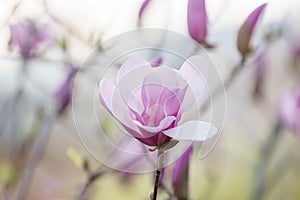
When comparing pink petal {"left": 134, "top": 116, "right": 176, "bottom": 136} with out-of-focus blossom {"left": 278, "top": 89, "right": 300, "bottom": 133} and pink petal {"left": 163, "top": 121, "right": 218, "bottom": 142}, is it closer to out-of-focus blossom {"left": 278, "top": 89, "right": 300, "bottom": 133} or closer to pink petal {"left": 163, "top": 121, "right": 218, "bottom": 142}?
pink petal {"left": 163, "top": 121, "right": 218, "bottom": 142}

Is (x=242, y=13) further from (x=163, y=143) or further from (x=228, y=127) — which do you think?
(x=163, y=143)

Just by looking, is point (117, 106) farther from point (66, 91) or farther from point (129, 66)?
point (66, 91)

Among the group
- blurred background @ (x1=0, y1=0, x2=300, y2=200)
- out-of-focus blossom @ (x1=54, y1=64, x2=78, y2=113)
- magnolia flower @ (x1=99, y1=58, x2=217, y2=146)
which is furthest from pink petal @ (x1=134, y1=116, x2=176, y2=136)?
out-of-focus blossom @ (x1=54, y1=64, x2=78, y2=113)

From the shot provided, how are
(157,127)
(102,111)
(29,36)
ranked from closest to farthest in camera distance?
(157,127) → (102,111) → (29,36)

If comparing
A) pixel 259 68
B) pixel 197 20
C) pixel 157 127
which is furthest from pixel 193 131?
pixel 259 68

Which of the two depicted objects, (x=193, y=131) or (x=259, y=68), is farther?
(x=259, y=68)

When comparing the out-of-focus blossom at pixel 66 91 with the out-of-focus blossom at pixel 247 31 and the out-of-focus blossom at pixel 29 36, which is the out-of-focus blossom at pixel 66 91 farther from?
the out-of-focus blossom at pixel 247 31

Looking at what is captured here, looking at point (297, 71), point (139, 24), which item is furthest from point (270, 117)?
point (139, 24)
